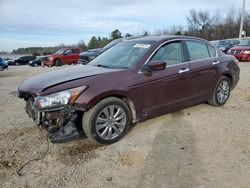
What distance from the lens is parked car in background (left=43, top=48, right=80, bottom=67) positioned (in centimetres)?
2405

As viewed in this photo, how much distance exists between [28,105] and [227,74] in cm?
425

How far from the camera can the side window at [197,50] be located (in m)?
5.42

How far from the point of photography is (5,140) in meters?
4.59

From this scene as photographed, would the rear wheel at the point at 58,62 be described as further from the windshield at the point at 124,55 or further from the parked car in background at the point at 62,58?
the windshield at the point at 124,55

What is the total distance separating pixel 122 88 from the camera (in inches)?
169

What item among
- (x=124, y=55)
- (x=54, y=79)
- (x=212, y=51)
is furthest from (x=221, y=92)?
(x=54, y=79)

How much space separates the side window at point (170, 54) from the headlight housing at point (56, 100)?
1.60 meters

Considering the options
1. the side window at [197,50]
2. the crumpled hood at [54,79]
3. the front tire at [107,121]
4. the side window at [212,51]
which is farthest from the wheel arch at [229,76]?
the crumpled hood at [54,79]

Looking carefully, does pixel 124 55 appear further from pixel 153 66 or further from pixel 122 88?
pixel 122 88

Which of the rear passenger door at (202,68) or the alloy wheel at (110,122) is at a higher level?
the rear passenger door at (202,68)

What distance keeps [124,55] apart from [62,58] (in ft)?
66.5

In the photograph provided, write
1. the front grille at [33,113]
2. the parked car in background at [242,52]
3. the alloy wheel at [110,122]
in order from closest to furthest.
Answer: the front grille at [33,113] < the alloy wheel at [110,122] < the parked car in background at [242,52]

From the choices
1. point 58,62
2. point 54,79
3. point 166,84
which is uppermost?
point 54,79

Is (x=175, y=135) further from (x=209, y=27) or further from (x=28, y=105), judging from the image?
(x=209, y=27)
